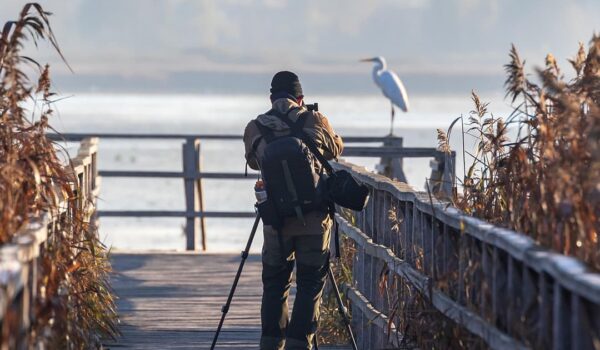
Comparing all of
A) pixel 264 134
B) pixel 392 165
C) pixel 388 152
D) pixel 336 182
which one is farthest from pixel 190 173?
pixel 336 182

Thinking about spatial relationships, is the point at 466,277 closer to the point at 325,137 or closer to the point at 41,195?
the point at 325,137

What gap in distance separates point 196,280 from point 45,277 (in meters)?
7.17

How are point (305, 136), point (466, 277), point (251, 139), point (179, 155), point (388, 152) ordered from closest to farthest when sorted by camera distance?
1. point (466, 277)
2. point (305, 136)
3. point (251, 139)
4. point (388, 152)
5. point (179, 155)

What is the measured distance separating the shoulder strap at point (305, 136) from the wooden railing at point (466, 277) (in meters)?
0.40

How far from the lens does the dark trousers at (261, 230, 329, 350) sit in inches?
338

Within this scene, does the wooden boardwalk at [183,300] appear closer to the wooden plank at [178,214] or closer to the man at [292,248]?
the wooden plank at [178,214]

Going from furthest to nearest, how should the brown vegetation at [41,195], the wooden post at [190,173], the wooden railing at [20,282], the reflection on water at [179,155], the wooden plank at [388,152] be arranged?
the reflection on water at [179,155] < the wooden post at [190,173] < the wooden plank at [388,152] < the brown vegetation at [41,195] < the wooden railing at [20,282]

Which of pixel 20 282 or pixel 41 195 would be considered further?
pixel 41 195

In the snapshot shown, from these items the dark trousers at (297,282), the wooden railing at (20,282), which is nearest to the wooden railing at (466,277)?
the dark trousers at (297,282)

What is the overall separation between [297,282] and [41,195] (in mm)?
1814

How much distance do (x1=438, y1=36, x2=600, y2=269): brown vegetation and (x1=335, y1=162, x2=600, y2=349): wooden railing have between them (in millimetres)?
187

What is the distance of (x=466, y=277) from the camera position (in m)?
6.90

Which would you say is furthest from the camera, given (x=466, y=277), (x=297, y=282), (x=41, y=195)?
(x=297, y=282)

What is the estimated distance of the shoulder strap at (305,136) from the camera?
838 cm
